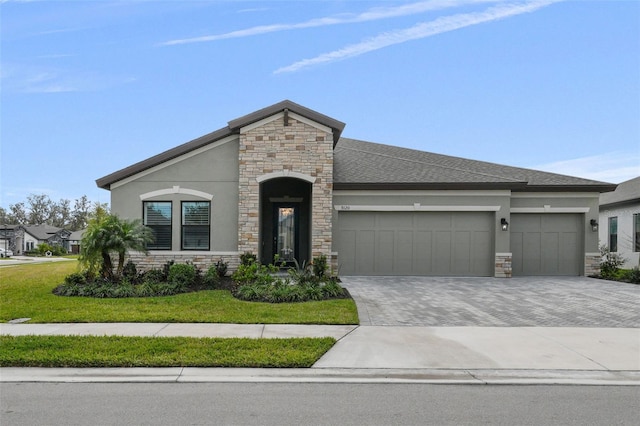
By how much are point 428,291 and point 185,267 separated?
7.62 metres

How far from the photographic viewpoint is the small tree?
472 inches

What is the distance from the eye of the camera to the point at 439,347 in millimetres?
6641

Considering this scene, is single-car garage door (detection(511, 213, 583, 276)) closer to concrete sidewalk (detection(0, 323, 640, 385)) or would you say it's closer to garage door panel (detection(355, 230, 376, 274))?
garage door panel (detection(355, 230, 376, 274))

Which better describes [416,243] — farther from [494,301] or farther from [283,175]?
[283,175]

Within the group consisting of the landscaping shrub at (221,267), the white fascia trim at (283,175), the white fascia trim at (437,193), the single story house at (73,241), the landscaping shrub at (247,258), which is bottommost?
the single story house at (73,241)

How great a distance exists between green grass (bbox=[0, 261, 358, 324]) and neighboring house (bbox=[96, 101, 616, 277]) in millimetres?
4037

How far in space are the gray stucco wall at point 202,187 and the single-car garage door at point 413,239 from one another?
13.9 feet

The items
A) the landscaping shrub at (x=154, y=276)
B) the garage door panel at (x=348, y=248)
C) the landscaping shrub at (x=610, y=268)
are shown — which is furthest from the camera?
the landscaping shrub at (x=610, y=268)

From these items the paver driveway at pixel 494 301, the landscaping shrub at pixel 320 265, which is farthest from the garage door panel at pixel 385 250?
the landscaping shrub at pixel 320 265

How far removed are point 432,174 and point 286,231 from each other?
631 cm

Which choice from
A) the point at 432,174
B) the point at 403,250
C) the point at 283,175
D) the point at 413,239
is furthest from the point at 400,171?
the point at 283,175

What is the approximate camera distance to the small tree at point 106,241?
39.4 feet

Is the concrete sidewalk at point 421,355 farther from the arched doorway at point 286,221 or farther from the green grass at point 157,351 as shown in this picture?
the arched doorway at point 286,221

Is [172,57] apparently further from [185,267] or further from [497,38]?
[497,38]
